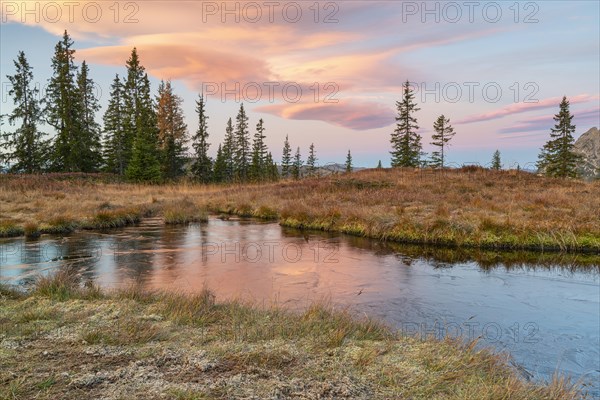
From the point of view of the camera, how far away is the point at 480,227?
17188mm

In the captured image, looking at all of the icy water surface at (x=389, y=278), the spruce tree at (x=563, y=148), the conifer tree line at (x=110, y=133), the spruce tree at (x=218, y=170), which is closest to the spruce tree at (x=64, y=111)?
the conifer tree line at (x=110, y=133)

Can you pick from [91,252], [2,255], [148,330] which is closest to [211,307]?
[148,330]

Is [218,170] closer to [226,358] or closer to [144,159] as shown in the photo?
[144,159]

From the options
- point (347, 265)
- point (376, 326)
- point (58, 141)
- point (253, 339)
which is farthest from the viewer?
point (58, 141)

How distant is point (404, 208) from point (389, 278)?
431 inches

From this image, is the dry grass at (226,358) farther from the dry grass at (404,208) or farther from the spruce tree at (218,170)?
the spruce tree at (218,170)

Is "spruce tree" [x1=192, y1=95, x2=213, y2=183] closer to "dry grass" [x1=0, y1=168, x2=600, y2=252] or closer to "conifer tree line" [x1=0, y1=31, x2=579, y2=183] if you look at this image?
"conifer tree line" [x1=0, y1=31, x2=579, y2=183]

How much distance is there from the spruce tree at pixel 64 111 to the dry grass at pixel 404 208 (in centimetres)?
1352

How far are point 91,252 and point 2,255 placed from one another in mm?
2729

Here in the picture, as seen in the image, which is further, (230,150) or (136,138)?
(230,150)

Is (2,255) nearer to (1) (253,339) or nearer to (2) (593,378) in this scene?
(1) (253,339)

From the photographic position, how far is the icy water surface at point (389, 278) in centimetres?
759

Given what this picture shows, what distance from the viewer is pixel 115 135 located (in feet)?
184

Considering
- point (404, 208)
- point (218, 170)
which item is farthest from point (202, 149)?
point (404, 208)
